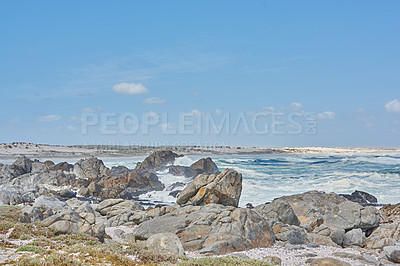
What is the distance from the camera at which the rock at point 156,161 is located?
172ft

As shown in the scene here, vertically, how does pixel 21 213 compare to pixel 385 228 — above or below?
above

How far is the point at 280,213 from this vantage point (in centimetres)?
2153

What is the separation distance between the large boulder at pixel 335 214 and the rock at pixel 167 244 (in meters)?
9.67

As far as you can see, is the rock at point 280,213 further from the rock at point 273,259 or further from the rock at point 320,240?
the rock at point 273,259

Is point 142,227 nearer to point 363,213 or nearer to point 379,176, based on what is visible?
point 363,213

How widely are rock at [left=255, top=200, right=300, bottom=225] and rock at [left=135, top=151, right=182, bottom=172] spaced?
31.4 m

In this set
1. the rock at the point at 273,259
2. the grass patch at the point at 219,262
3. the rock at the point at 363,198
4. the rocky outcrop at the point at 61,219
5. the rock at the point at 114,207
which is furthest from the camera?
the rock at the point at 363,198

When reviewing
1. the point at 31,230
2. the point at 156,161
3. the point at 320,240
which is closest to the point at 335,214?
the point at 320,240

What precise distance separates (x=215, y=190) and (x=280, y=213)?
13.6 ft

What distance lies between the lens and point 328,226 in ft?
69.9

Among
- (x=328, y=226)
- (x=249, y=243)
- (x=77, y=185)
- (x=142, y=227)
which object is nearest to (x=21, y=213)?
(x=142, y=227)

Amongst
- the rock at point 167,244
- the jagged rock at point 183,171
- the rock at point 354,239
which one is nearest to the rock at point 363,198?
→ the rock at point 354,239

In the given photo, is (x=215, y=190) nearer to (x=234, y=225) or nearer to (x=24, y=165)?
(x=234, y=225)

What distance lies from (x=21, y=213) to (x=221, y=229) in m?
10.1
